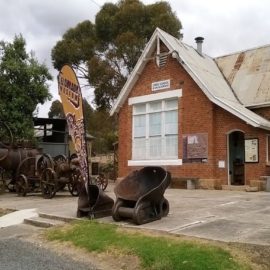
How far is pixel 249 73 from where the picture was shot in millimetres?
23203

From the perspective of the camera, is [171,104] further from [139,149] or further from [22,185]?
[22,185]

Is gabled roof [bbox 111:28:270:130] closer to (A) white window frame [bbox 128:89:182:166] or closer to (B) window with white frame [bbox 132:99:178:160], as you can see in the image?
(A) white window frame [bbox 128:89:182:166]

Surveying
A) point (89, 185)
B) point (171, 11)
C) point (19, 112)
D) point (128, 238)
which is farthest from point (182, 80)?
point (171, 11)

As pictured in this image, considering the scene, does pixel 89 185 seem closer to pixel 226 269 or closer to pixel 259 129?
pixel 226 269

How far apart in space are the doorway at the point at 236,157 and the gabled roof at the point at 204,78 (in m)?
1.41

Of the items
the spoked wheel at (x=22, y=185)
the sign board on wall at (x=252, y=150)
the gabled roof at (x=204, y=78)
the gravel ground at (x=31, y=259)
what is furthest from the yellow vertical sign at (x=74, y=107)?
the sign board on wall at (x=252, y=150)

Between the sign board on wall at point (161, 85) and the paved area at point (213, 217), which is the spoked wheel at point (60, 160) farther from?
the sign board on wall at point (161, 85)

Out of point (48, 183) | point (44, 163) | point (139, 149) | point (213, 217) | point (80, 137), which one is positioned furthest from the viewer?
point (139, 149)

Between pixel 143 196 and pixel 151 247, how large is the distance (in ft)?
7.91

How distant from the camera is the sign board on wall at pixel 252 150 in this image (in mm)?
19672

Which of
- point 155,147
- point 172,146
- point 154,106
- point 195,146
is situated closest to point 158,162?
point 155,147

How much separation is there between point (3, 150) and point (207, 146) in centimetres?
873

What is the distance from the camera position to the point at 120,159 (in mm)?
25219

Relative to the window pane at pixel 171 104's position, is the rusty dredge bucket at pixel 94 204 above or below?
below
